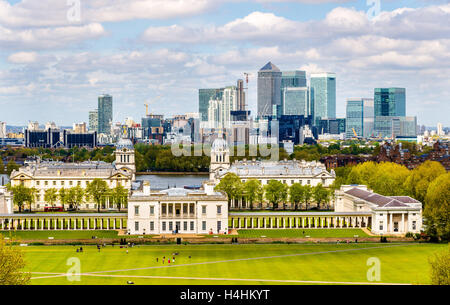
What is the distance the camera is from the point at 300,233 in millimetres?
75062

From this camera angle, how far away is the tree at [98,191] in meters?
96.9

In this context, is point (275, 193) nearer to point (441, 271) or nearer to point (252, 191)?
point (252, 191)

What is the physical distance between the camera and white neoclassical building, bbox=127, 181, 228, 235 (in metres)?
77.6

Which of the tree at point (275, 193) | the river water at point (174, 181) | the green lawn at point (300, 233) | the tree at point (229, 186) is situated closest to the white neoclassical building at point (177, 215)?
the green lawn at point (300, 233)

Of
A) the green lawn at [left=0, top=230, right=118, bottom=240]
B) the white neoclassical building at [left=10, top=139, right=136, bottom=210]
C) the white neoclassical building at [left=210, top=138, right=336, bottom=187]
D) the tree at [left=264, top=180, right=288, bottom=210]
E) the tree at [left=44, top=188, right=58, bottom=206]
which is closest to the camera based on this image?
the green lawn at [left=0, top=230, right=118, bottom=240]

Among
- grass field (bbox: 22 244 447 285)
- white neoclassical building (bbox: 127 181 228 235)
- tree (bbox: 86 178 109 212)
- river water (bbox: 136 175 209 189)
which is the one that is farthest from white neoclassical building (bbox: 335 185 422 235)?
river water (bbox: 136 175 209 189)

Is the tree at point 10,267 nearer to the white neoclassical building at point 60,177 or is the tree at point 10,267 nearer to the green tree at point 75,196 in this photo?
the green tree at point 75,196

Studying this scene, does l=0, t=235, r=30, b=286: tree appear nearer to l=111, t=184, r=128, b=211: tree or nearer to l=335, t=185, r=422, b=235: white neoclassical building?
l=335, t=185, r=422, b=235: white neoclassical building

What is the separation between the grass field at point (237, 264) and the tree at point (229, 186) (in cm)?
3255

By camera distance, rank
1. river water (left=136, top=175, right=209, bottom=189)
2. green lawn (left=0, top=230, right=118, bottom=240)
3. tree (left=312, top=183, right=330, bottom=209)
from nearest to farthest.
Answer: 1. green lawn (left=0, top=230, right=118, bottom=240)
2. tree (left=312, top=183, right=330, bottom=209)
3. river water (left=136, top=175, right=209, bottom=189)

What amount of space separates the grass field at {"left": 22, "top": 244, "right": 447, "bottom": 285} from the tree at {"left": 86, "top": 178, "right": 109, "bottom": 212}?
30.4 meters
